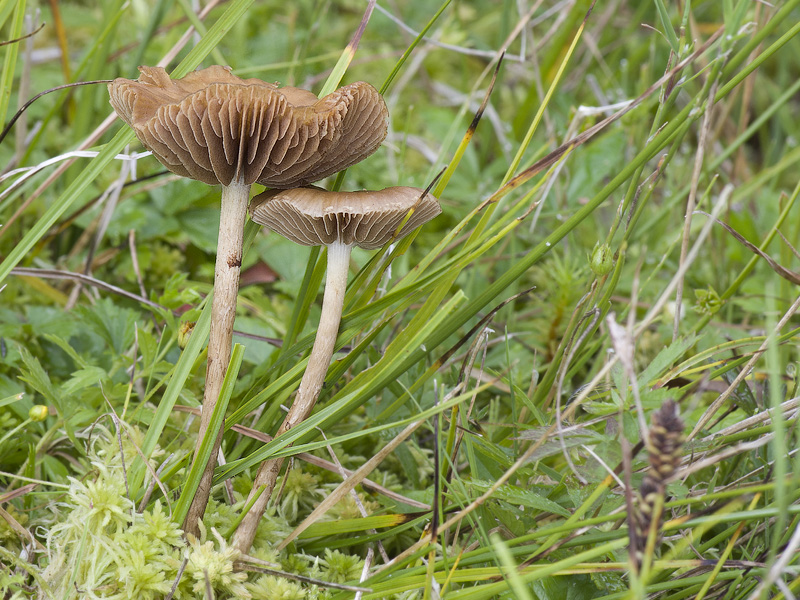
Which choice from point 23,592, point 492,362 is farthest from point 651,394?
point 23,592

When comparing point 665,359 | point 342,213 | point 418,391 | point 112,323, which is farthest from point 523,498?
point 112,323

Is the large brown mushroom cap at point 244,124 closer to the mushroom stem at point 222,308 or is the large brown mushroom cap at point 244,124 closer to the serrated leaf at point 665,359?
the mushroom stem at point 222,308

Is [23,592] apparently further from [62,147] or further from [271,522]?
[62,147]

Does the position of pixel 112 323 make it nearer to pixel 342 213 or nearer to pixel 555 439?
pixel 342 213

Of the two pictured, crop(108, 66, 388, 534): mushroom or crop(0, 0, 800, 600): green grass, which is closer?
crop(108, 66, 388, 534): mushroom

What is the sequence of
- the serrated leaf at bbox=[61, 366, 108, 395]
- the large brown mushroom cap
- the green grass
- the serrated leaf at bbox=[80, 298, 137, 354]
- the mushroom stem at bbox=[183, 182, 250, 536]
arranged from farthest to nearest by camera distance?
the serrated leaf at bbox=[80, 298, 137, 354]
the serrated leaf at bbox=[61, 366, 108, 395]
the mushroom stem at bbox=[183, 182, 250, 536]
the green grass
the large brown mushroom cap

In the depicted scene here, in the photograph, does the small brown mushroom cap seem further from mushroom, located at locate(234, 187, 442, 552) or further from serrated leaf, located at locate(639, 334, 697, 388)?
serrated leaf, located at locate(639, 334, 697, 388)

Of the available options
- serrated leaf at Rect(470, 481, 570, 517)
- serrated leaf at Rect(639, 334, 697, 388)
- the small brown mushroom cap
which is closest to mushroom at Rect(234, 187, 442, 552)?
the small brown mushroom cap
